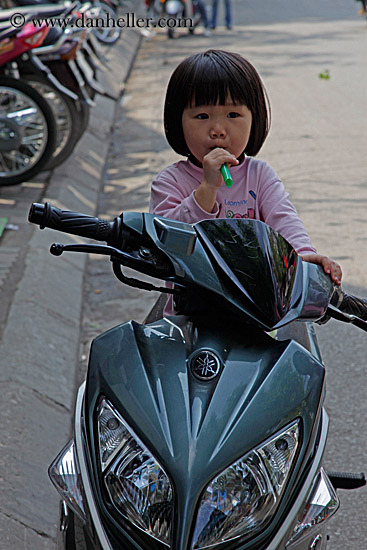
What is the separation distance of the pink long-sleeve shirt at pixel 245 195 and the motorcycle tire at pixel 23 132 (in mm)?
3843

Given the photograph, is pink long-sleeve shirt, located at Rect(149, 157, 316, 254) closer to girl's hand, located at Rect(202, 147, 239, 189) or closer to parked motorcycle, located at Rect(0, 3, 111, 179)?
girl's hand, located at Rect(202, 147, 239, 189)

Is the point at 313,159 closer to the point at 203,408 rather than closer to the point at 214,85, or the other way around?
the point at 214,85

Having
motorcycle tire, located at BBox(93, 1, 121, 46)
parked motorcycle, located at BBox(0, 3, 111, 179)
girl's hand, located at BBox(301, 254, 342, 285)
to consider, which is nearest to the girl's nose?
girl's hand, located at BBox(301, 254, 342, 285)

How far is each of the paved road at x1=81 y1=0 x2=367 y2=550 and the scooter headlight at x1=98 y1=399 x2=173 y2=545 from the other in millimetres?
1418

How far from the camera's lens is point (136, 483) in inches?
55.7

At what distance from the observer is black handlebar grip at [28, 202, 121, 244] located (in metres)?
1.59

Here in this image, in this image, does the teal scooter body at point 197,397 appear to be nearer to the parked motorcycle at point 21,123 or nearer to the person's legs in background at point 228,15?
the parked motorcycle at point 21,123

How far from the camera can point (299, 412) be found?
1498 millimetres

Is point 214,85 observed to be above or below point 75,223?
above

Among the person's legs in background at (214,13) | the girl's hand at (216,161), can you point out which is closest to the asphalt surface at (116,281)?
the girl's hand at (216,161)

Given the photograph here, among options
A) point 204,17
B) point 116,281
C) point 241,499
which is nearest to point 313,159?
point 116,281

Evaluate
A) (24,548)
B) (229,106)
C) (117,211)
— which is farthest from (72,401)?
(117,211)

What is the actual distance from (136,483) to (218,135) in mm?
984

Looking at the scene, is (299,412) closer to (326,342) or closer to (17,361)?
(17,361)
